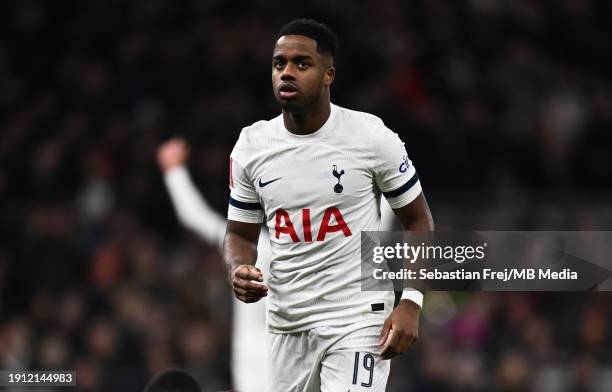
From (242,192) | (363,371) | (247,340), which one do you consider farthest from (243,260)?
(247,340)

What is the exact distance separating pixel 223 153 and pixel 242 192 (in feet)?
20.8

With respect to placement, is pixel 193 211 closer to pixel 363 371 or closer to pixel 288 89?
pixel 288 89

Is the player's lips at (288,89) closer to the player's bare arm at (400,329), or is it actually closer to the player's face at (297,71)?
the player's face at (297,71)

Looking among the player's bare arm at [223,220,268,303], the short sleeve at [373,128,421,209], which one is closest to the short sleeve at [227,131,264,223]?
the player's bare arm at [223,220,268,303]

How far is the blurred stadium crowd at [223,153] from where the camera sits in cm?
1039

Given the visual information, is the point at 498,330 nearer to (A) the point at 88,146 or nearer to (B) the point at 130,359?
(B) the point at 130,359

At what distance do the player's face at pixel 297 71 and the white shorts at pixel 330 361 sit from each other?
37.0 inches

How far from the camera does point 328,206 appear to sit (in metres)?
5.11

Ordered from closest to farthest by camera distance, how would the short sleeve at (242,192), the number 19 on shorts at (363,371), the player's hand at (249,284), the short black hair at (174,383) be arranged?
the player's hand at (249,284) < the number 19 on shorts at (363,371) < the short sleeve at (242,192) < the short black hair at (174,383)

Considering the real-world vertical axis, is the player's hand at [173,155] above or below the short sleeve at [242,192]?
above

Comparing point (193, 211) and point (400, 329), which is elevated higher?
point (193, 211)

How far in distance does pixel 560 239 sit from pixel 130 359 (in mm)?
3636

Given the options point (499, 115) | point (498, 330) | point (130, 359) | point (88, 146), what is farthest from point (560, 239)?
point (88, 146)

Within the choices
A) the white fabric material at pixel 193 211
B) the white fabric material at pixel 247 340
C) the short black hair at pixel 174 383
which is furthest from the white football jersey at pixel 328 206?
A: the white fabric material at pixel 193 211
